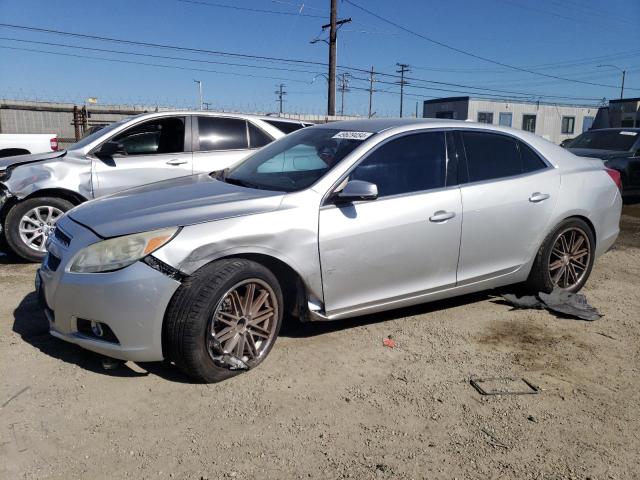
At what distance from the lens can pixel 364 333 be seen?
4113mm

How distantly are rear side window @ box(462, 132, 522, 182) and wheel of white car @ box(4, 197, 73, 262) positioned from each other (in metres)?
4.47

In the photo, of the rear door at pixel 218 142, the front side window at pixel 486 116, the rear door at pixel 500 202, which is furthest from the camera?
the front side window at pixel 486 116

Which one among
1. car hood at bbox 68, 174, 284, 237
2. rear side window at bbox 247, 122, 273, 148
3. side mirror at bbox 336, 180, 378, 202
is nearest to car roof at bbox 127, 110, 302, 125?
rear side window at bbox 247, 122, 273, 148

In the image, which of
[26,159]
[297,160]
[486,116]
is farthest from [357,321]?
[486,116]

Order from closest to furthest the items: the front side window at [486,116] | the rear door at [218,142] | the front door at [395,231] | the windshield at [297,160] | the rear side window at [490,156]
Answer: the front door at [395,231] < the windshield at [297,160] < the rear side window at [490,156] < the rear door at [218,142] < the front side window at [486,116]

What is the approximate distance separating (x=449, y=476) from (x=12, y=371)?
8.79 ft

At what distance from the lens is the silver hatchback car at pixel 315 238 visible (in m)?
3.08

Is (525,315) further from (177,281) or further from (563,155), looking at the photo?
(177,281)

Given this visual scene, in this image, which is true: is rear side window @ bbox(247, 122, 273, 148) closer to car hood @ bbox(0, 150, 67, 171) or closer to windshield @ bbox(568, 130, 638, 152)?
car hood @ bbox(0, 150, 67, 171)

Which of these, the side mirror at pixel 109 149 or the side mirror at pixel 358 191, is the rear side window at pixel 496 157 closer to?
the side mirror at pixel 358 191

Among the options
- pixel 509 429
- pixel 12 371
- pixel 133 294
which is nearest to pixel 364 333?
pixel 509 429

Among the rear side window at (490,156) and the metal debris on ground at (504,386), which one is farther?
the rear side window at (490,156)

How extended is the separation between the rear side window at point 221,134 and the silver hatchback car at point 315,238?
95.9 inches

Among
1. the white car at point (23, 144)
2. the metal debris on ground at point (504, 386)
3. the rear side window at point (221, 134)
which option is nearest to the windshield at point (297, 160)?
the metal debris on ground at point (504, 386)
